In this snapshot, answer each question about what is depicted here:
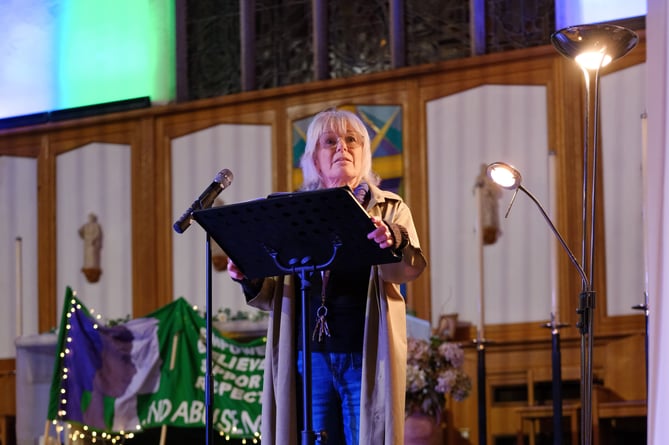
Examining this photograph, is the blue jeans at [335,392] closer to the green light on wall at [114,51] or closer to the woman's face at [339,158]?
the woman's face at [339,158]

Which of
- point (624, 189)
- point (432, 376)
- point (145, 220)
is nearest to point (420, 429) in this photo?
point (432, 376)

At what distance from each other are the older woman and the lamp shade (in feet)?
2.92

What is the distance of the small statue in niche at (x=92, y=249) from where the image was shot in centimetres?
707

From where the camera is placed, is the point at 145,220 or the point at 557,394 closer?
the point at 557,394

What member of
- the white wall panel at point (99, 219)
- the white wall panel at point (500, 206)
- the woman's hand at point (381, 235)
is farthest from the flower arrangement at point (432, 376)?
the white wall panel at point (99, 219)

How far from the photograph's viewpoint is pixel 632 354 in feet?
18.3

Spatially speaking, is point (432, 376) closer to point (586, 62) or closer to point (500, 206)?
Result: point (500, 206)

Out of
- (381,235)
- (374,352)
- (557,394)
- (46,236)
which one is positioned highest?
(46,236)

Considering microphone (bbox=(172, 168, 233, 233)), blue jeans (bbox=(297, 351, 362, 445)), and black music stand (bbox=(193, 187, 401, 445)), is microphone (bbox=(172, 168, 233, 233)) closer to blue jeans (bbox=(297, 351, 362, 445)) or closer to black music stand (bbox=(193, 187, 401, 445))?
black music stand (bbox=(193, 187, 401, 445))

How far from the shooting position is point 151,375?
17.8ft

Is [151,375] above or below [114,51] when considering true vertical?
below

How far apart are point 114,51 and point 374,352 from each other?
4.93 m

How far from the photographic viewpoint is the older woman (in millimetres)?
2896

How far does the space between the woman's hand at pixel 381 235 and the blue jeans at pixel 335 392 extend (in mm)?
445
